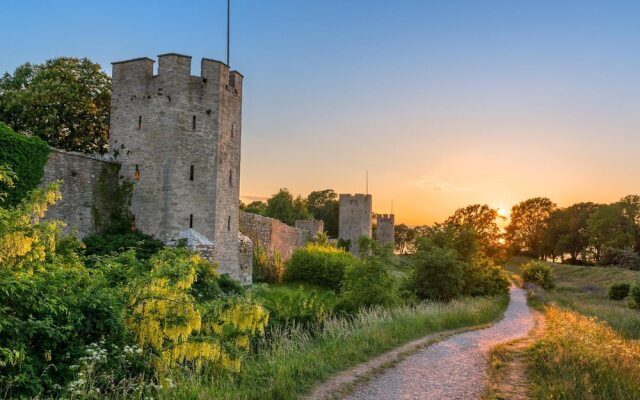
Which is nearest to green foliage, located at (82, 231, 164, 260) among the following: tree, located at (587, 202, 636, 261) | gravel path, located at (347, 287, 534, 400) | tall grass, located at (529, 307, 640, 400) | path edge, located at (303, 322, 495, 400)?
path edge, located at (303, 322, 495, 400)

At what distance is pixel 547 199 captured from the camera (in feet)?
263

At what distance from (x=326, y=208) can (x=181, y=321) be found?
2846 inches

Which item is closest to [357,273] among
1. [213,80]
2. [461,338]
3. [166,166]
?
[461,338]

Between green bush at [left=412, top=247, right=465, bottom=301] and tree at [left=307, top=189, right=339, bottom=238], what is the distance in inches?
2044

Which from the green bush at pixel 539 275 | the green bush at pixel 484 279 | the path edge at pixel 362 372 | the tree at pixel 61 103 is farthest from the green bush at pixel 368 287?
the green bush at pixel 539 275

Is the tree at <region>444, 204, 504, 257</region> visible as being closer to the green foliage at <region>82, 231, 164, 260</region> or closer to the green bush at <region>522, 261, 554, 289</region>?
the green bush at <region>522, 261, 554, 289</region>

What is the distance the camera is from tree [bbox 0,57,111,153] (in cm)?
2302

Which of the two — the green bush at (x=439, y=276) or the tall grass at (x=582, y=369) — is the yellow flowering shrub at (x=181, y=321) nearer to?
the tall grass at (x=582, y=369)

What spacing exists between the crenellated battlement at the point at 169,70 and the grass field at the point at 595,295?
1663 cm

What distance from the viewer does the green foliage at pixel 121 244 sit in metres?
17.3

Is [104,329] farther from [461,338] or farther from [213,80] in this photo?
[213,80]

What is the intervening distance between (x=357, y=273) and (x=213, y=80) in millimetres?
9681

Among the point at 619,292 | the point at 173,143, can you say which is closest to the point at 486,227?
the point at 619,292

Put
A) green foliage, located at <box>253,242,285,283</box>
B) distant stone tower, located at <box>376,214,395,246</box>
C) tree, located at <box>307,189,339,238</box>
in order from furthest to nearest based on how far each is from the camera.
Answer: tree, located at <box>307,189,339,238</box>, distant stone tower, located at <box>376,214,395,246</box>, green foliage, located at <box>253,242,285,283</box>
